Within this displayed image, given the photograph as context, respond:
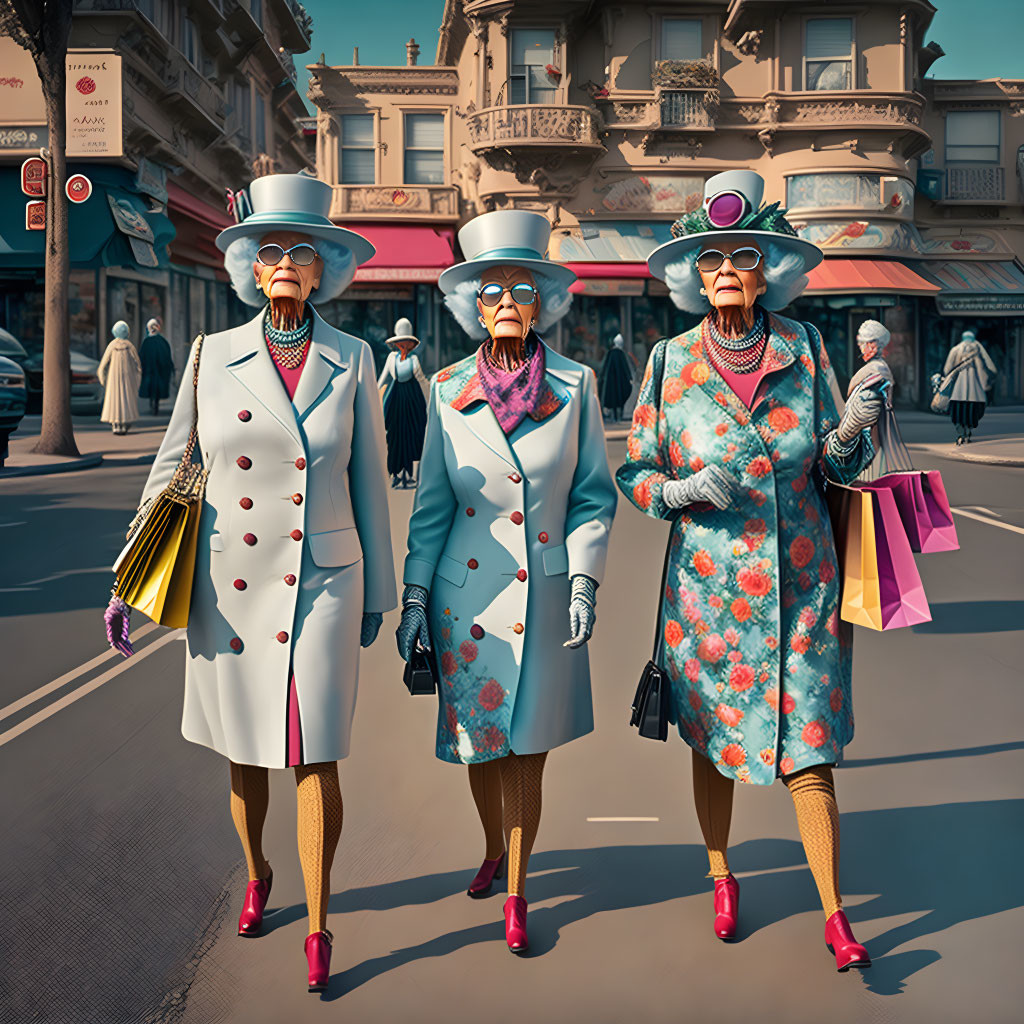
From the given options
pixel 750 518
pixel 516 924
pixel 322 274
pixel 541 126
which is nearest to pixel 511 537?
pixel 750 518

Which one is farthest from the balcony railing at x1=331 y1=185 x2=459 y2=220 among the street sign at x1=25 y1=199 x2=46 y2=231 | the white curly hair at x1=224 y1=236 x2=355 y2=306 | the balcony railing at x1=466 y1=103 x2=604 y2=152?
the white curly hair at x1=224 y1=236 x2=355 y2=306

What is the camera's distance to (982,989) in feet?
9.84

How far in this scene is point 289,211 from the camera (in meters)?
3.33

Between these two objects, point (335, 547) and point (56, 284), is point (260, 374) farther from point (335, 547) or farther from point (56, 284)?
point (56, 284)

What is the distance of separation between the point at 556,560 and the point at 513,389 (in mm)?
519

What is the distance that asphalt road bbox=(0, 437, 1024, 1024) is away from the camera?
298 centimetres

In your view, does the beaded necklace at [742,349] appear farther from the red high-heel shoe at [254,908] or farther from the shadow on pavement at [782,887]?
the red high-heel shoe at [254,908]

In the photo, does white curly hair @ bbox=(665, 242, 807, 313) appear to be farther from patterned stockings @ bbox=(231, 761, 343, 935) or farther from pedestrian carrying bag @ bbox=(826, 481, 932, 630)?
patterned stockings @ bbox=(231, 761, 343, 935)

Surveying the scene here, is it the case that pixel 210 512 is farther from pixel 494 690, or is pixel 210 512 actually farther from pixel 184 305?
pixel 184 305

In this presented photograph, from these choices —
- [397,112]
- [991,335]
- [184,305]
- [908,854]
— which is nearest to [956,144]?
[991,335]

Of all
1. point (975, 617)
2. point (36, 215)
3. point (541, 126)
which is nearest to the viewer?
point (975, 617)

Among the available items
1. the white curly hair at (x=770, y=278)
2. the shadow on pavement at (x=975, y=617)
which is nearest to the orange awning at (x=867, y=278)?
the shadow on pavement at (x=975, y=617)

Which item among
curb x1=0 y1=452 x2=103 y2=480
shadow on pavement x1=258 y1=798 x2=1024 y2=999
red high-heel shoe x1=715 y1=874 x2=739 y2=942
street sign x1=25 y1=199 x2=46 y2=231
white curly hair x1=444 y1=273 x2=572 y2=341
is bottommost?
shadow on pavement x1=258 y1=798 x2=1024 y2=999

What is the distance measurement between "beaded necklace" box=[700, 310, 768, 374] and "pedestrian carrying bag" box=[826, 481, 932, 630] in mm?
485
